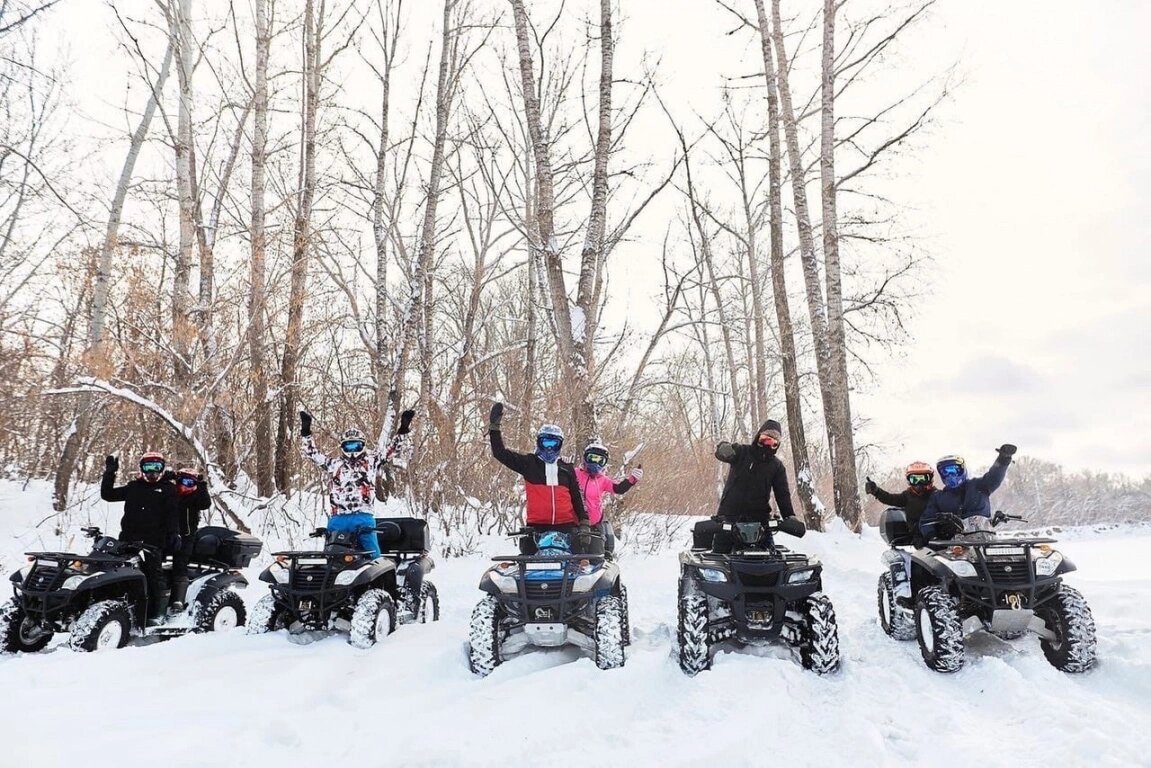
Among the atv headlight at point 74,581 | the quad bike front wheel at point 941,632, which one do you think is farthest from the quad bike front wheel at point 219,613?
the quad bike front wheel at point 941,632

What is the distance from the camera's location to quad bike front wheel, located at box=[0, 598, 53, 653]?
21.0ft

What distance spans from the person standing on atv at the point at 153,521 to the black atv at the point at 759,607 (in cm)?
502

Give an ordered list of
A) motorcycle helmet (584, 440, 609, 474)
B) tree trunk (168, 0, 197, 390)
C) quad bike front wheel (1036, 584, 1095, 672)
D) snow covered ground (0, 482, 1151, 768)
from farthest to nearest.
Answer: tree trunk (168, 0, 197, 390) → motorcycle helmet (584, 440, 609, 474) → quad bike front wheel (1036, 584, 1095, 672) → snow covered ground (0, 482, 1151, 768)

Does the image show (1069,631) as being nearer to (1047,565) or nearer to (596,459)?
(1047,565)

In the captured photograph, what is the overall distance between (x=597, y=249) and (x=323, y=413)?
25.1ft

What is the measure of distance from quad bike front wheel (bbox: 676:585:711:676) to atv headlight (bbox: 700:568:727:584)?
0.51ft

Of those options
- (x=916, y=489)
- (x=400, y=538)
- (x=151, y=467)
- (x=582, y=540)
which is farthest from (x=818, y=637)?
(x=151, y=467)

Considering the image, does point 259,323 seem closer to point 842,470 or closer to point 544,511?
point 544,511

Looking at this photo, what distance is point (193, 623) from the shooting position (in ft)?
24.1

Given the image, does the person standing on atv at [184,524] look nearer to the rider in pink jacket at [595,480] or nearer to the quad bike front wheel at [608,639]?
the rider in pink jacket at [595,480]

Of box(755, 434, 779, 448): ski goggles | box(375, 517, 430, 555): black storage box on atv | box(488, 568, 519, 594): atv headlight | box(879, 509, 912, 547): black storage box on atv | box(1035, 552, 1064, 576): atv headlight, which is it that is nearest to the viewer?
box(1035, 552, 1064, 576): atv headlight

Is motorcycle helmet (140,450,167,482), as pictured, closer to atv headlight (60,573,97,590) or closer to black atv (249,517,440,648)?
atv headlight (60,573,97,590)

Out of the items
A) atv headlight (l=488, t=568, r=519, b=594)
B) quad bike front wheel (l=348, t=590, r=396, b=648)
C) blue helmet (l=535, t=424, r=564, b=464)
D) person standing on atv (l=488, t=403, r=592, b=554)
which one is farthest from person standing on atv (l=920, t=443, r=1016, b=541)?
quad bike front wheel (l=348, t=590, r=396, b=648)

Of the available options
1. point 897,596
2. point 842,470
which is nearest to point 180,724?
point 897,596
